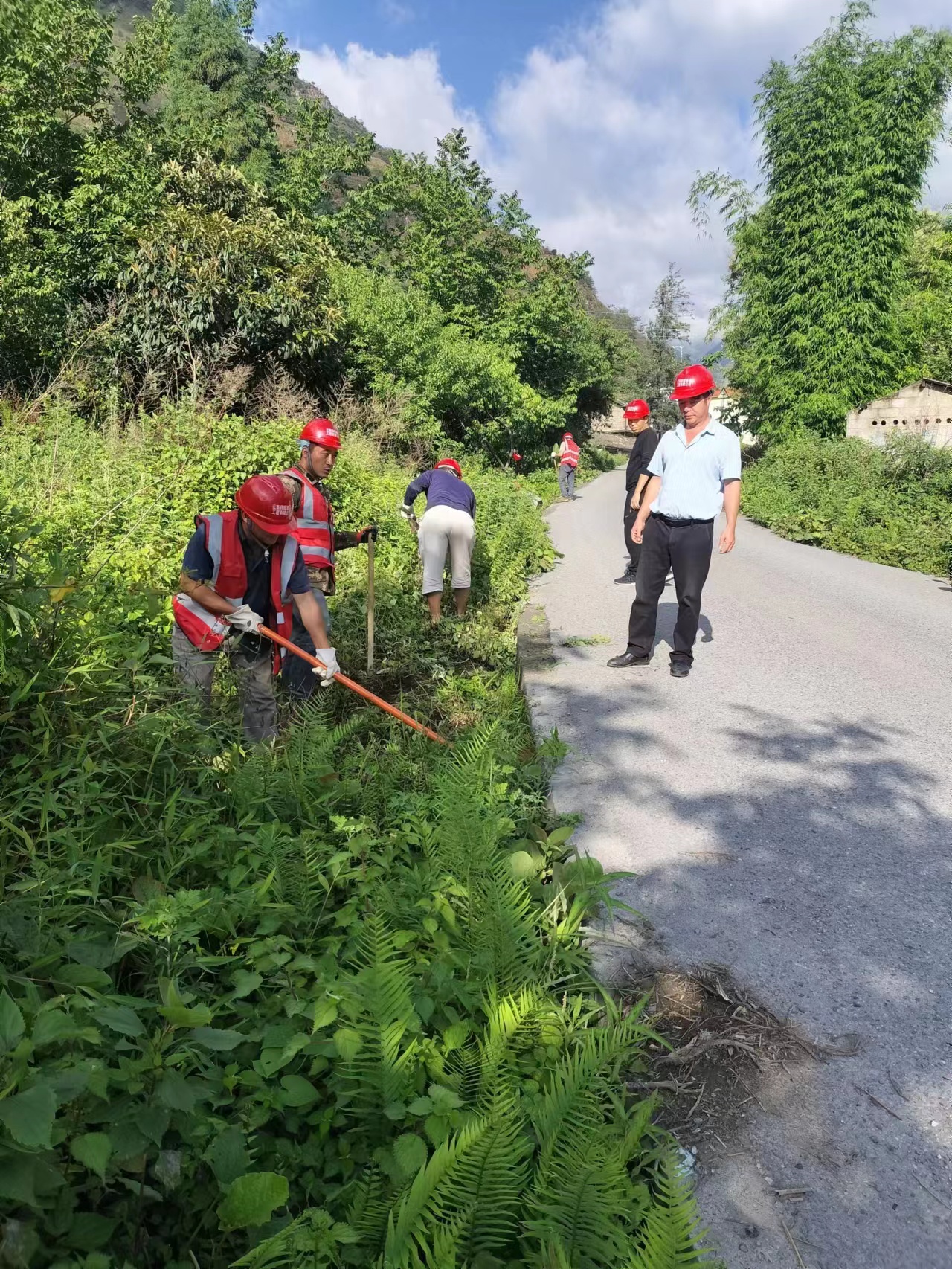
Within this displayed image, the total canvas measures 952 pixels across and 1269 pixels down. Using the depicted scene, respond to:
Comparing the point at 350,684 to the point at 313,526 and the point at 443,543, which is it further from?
the point at 443,543

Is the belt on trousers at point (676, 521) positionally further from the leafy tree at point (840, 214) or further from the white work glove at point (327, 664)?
the leafy tree at point (840, 214)

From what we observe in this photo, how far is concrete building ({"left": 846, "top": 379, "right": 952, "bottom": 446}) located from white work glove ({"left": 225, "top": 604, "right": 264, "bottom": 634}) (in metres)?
17.3

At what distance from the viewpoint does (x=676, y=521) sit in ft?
17.5

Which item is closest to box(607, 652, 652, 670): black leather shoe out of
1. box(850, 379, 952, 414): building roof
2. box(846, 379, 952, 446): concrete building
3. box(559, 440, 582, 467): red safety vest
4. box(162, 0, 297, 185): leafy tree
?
box(846, 379, 952, 446): concrete building

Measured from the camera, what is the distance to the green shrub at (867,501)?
10836 mm

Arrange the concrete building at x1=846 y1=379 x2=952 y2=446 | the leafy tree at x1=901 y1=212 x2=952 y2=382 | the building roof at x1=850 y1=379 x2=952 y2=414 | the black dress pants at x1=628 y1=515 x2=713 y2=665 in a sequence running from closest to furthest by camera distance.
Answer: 1. the black dress pants at x1=628 y1=515 x2=713 y2=665
2. the concrete building at x1=846 y1=379 x2=952 y2=446
3. the building roof at x1=850 y1=379 x2=952 y2=414
4. the leafy tree at x1=901 y1=212 x2=952 y2=382

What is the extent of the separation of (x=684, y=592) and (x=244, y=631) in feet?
9.85

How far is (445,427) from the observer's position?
22.4 meters

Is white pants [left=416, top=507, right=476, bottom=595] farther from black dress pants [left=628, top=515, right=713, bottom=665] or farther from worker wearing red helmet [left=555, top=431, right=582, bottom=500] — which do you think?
worker wearing red helmet [left=555, top=431, right=582, bottom=500]

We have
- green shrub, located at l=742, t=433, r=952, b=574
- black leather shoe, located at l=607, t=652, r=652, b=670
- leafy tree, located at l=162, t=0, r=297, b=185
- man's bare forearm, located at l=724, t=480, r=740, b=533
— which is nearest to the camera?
man's bare forearm, located at l=724, t=480, r=740, b=533

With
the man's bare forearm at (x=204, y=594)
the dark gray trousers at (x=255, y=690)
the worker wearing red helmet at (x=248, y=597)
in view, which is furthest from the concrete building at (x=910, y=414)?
the man's bare forearm at (x=204, y=594)

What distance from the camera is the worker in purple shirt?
277 inches

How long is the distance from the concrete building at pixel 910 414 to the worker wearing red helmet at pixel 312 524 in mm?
15973

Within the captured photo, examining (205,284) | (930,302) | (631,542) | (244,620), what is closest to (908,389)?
(930,302)
